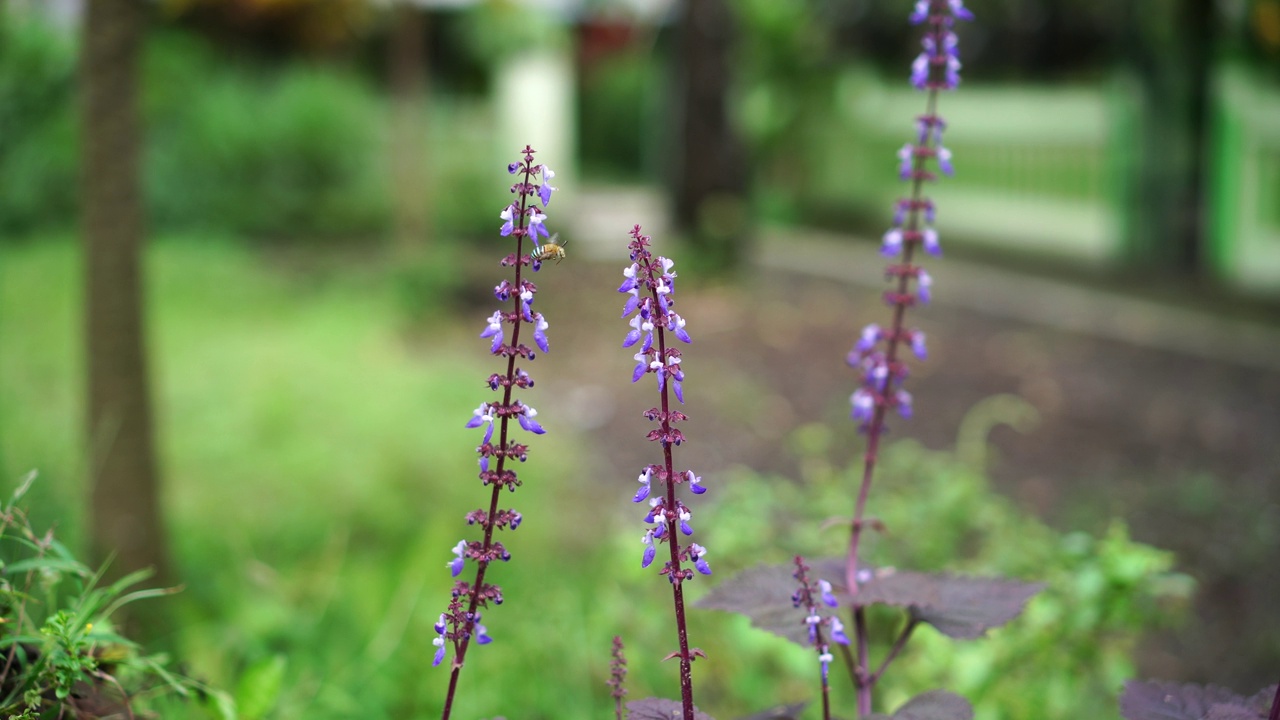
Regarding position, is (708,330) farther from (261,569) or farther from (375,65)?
(375,65)

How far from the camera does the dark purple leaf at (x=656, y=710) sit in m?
1.25

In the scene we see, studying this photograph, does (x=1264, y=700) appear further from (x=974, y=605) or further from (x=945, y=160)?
(x=945, y=160)

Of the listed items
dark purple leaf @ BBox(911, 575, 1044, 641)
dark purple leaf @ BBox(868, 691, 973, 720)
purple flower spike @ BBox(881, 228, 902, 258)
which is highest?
purple flower spike @ BBox(881, 228, 902, 258)

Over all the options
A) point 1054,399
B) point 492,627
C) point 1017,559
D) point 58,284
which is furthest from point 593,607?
point 58,284

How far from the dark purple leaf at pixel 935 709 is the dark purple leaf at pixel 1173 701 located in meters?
0.18

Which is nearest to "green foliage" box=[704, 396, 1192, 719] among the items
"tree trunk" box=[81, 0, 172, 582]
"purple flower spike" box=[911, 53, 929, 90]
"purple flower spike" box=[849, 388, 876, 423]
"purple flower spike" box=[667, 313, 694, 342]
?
"purple flower spike" box=[849, 388, 876, 423]

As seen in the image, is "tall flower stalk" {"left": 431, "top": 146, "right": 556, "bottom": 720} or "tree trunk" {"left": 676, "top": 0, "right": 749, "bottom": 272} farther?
"tree trunk" {"left": 676, "top": 0, "right": 749, "bottom": 272}

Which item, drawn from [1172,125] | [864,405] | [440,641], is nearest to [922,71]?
[864,405]

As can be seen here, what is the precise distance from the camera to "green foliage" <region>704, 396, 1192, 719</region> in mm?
2385

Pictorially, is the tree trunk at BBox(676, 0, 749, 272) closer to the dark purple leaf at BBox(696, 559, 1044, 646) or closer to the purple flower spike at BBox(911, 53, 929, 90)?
the purple flower spike at BBox(911, 53, 929, 90)

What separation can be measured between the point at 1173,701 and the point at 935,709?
28cm

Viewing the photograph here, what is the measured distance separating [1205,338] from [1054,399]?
1.66 metres

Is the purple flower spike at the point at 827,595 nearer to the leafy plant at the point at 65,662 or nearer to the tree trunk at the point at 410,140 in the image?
the leafy plant at the point at 65,662

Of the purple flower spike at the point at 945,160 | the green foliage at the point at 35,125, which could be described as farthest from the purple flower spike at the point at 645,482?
the green foliage at the point at 35,125
